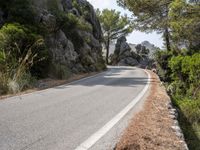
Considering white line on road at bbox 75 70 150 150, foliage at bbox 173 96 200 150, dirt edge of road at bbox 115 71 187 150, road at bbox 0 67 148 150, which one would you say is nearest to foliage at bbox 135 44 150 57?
foliage at bbox 173 96 200 150

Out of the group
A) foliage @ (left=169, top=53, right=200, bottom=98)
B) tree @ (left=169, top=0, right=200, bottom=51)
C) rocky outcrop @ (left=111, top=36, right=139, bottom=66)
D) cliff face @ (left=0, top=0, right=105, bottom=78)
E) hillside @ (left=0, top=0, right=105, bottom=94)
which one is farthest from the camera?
rocky outcrop @ (left=111, top=36, right=139, bottom=66)

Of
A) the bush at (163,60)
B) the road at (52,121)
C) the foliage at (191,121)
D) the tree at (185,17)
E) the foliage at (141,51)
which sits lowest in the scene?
the foliage at (191,121)

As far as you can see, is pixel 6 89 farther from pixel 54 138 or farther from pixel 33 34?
pixel 54 138

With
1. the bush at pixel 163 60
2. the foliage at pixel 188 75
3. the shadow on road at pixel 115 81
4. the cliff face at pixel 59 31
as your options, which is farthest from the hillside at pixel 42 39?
the bush at pixel 163 60

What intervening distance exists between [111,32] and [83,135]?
62.6 metres

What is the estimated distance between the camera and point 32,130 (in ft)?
18.8

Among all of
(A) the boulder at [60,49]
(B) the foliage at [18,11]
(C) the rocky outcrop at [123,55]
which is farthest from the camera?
(C) the rocky outcrop at [123,55]

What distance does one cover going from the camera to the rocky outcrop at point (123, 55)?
61188 millimetres

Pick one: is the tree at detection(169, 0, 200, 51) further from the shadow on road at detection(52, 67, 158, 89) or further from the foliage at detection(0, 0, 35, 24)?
the foliage at detection(0, 0, 35, 24)

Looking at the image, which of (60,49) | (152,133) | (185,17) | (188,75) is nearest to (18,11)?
(60,49)

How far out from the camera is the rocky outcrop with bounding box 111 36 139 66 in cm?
6119

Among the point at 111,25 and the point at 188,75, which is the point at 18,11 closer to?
the point at 188,75

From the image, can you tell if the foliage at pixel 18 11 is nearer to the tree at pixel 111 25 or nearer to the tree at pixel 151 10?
the tree at pixel 151 10

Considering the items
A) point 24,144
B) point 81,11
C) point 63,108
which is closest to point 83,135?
point 24,144
